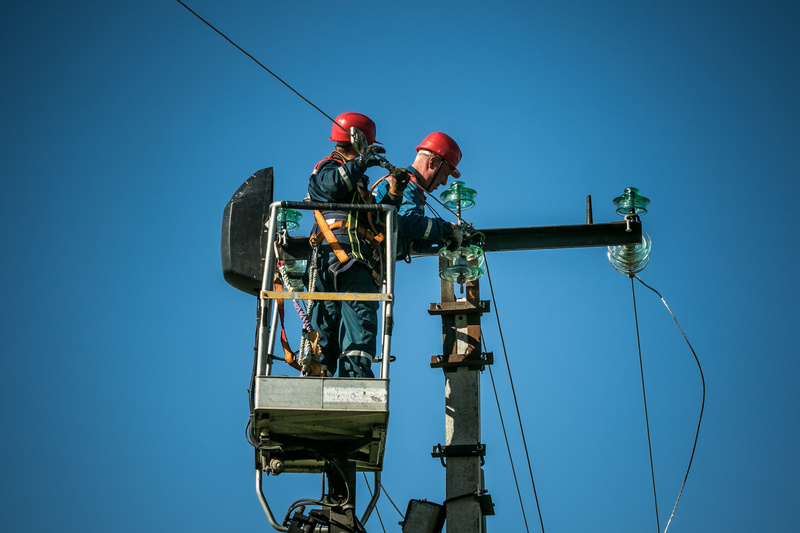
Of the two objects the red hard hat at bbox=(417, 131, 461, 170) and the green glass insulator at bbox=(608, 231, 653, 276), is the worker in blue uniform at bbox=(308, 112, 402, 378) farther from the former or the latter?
the green glass insulator at bbox=(608, 231, 653, 276)

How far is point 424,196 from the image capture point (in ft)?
32.6

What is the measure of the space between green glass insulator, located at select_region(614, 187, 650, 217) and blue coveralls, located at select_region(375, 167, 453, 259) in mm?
1748

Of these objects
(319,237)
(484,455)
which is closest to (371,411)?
(319,237)

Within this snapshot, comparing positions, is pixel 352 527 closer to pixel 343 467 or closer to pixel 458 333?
Result: pixel 343 467

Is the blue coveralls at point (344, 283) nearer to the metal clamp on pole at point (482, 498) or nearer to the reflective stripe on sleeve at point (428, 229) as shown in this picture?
the reflective stripe on sleeve at point (428, 229)

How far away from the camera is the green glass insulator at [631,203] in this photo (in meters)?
10.4

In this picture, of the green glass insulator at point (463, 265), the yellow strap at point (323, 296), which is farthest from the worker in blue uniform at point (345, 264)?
the green glass insulator at point (463, 265)

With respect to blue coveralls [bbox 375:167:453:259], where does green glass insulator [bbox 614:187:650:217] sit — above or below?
above

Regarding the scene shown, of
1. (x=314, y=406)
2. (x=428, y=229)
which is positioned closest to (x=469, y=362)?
(x=428, y=229)

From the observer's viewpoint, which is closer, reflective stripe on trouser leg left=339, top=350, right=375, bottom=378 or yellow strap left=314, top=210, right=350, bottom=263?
reflective stripe on trouser leg left=339, top=350, right=375, bottom=378

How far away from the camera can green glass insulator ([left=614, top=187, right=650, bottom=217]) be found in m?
10.4

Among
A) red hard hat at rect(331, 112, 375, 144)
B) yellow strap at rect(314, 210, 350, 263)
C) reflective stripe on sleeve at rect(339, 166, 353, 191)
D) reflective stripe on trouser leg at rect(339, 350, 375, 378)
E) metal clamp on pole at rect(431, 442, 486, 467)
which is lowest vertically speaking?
metal clamp on pole at rect(431, 442, 486, 467)

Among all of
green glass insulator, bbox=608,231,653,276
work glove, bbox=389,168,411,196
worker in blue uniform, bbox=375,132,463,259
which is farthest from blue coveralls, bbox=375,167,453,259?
green glass insulator, bbox=608,231,653,276

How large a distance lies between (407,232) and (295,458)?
214cm
